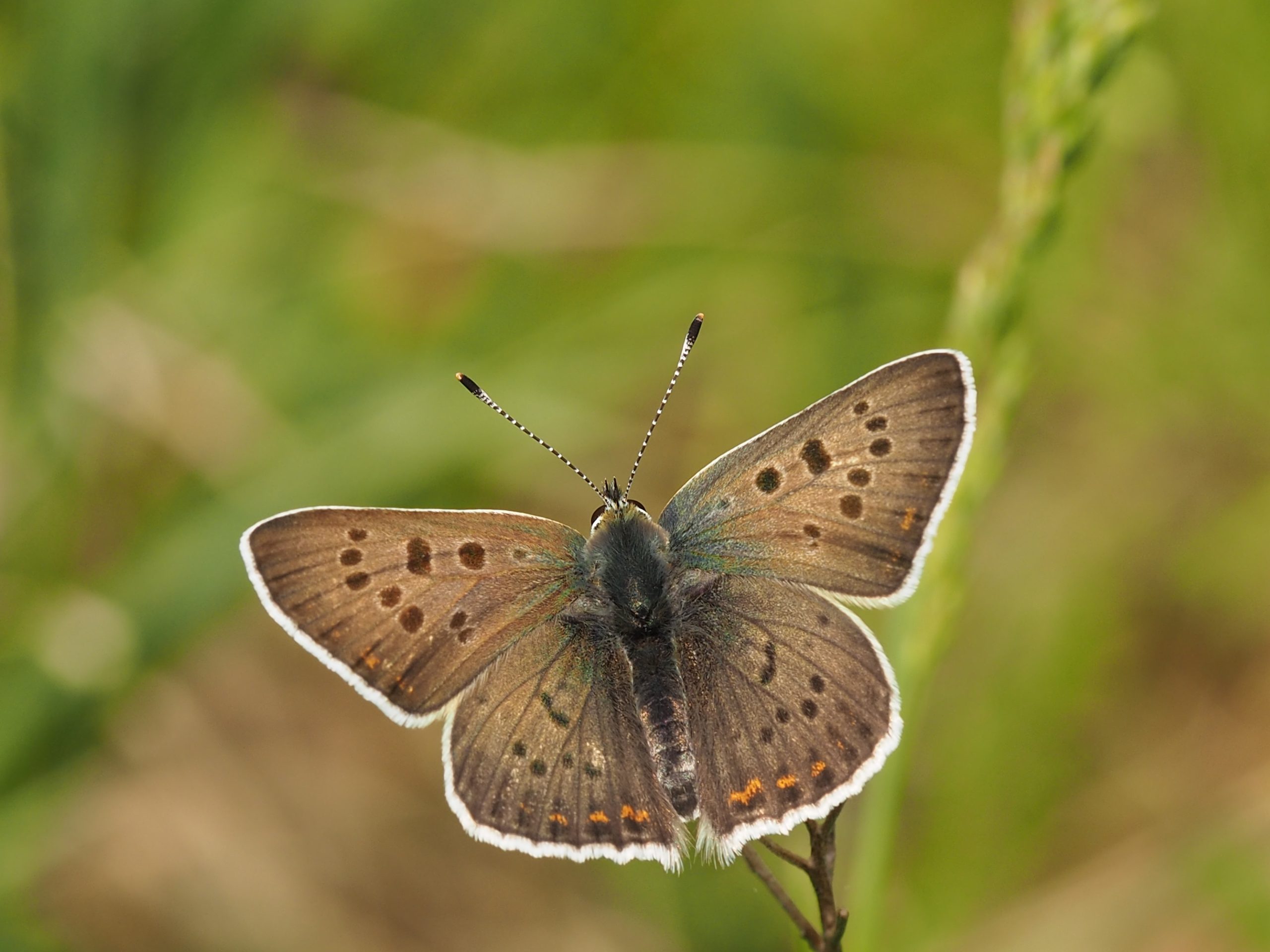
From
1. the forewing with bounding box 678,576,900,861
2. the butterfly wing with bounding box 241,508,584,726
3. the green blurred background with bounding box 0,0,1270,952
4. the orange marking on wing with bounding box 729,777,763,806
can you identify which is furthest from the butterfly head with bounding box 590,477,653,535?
the green blurred background with bounding box 0,0,1270,952

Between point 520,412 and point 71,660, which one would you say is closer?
point 71,660

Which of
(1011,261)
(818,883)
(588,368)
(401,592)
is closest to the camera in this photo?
(818,883)

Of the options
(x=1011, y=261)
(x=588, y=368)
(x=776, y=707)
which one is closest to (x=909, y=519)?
(x=776, y=707)

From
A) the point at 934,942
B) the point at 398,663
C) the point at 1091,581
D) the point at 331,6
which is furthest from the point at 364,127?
the point at 934,942

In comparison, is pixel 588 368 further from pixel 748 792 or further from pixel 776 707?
pixel 748 792

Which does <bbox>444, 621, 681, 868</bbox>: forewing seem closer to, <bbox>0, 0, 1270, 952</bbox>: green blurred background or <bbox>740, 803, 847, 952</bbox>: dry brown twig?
<bbox>740, 803, 847, 952</bbox>: dry brown twig

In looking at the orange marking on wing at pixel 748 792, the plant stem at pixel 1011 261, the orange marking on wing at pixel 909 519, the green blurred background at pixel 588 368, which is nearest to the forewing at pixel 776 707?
the orange marking on wing at pixel 748 792

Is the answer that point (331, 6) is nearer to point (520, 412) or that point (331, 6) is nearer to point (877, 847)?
point (520, 412)

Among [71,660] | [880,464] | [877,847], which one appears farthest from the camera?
[71,660]
